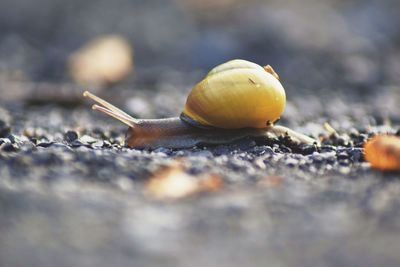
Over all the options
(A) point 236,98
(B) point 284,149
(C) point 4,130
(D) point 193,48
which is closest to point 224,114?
(A) point 236,98

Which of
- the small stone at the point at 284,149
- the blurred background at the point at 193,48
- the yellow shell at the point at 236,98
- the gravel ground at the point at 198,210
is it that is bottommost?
the gravel ground at the point at 198,210

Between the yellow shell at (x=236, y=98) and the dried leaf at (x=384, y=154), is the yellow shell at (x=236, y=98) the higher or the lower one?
the higher one

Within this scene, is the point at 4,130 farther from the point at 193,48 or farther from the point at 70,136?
the point at 193,48

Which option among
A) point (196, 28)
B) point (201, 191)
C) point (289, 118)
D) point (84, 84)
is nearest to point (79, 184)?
point (201, 191)

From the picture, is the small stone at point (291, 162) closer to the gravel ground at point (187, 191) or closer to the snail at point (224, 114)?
the gravel ground at point (187, 191)

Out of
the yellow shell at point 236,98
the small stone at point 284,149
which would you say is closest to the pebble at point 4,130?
the yellow shell at point 236,98

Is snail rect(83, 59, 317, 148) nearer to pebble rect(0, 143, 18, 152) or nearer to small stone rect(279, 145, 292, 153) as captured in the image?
small stone rect(279, 145, 292, 153)
